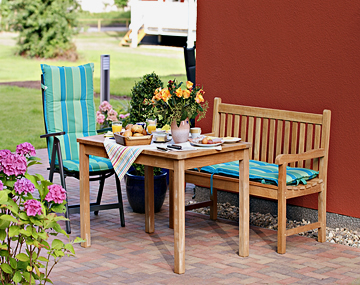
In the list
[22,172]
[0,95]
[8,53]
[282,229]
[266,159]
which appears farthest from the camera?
[8,53]

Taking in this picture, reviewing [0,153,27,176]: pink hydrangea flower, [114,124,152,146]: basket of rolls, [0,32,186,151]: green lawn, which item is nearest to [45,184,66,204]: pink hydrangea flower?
[0,153,27,176]: pink hydrangea flower

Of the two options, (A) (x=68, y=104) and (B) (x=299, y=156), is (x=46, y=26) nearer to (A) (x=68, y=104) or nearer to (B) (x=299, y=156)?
(A) (x=68, y=104)

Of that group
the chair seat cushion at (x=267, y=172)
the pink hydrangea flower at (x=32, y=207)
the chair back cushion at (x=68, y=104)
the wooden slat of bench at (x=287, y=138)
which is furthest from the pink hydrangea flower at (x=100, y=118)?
the pink hydrangea flower at (x=32, y=207)

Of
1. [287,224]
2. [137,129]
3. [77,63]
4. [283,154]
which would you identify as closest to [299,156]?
[283,154]

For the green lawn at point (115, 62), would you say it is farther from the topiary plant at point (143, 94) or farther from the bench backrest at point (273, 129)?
the bench backrest at point (273, 129)

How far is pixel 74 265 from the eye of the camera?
4.18 meters

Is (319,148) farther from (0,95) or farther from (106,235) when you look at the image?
(0,95)

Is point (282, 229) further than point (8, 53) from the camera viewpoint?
No

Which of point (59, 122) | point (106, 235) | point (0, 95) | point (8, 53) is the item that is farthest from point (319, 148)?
point (8, 53)

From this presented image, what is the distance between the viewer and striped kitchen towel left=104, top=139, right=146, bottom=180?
13.6 ft

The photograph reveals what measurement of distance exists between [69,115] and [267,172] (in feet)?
6.41

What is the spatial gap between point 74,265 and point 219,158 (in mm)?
1329

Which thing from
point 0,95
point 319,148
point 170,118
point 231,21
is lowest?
point 0,95

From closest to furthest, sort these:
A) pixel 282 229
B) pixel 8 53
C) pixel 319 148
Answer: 1. pixel 282 229
2. pixel 319 148
3. pixel 8 53
